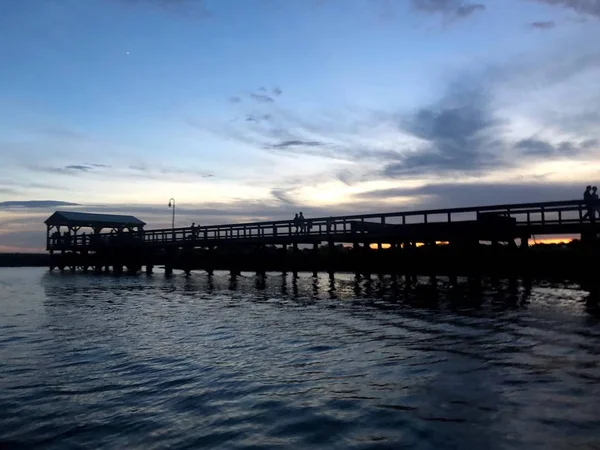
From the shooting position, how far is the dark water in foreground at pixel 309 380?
5.62 m

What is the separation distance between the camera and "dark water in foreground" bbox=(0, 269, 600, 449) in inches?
221

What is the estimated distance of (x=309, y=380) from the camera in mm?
7793

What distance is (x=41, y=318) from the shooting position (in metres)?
15.7

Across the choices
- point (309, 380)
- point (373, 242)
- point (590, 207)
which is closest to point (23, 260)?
point (373, 242)

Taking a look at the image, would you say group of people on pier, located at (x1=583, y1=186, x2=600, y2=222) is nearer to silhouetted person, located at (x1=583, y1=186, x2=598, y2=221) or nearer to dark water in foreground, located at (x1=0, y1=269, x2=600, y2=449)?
silhouetted person, located at (x1=583, y1=186, x2=598, y2=221)

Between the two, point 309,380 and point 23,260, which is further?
point 23,260

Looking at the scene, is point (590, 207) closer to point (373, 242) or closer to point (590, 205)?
point (590, 205)

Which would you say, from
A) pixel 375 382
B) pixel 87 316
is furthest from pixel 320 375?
pixel 87 316

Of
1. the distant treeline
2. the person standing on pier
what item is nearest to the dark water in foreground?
the person standing on pier

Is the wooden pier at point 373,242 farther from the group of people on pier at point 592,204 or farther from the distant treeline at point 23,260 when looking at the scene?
the distant treeline at point 23,260

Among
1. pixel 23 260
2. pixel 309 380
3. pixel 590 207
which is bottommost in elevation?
pixel 309 380

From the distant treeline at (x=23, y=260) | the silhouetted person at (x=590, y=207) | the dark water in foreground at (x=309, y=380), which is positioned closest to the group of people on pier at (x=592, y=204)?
the silhouetted person at (x=590, y=207)

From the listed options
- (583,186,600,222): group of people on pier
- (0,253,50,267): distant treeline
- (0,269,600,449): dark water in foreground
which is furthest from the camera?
(0,253,50,267): distant treeline

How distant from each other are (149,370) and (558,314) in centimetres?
1076
